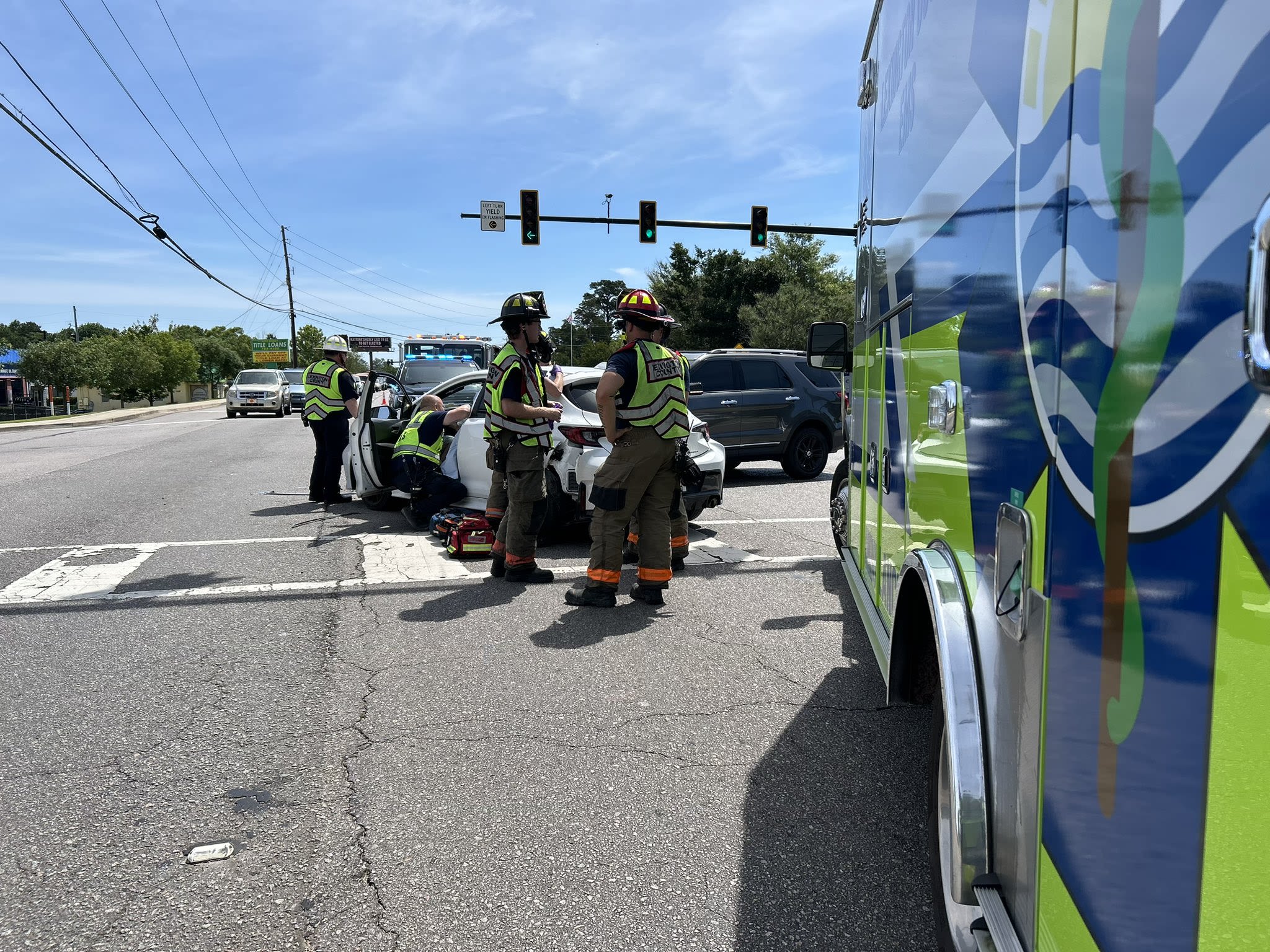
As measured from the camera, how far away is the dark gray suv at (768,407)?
11.7 meters

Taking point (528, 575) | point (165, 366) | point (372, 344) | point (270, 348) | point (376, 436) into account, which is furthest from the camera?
point (270, 348)

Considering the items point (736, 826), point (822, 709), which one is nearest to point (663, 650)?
point (822, 709)

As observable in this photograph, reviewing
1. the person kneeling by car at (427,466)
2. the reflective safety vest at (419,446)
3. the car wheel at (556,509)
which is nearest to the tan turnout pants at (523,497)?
the car wheel at (556,509)

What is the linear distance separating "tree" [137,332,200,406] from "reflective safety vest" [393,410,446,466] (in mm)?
51186

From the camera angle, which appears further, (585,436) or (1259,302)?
(585,436)

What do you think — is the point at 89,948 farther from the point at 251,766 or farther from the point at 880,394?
the point at 880,394

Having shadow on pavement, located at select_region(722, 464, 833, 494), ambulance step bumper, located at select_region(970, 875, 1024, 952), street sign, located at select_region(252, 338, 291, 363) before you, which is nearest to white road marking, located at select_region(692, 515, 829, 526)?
shadow on pavement, located at select_region(722, 464, 833, 494)

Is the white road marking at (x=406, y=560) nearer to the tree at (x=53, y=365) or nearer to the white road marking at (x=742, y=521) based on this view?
the white road marking at (x=742, y=521)

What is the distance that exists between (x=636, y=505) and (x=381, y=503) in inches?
188

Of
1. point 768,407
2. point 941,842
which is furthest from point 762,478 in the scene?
point 941,842

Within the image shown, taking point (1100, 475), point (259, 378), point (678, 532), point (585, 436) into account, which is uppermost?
point (259, 378)

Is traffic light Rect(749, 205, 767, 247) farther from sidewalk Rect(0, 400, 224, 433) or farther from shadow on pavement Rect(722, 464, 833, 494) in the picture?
sidewalk Rect(0, 400, 224, 433)

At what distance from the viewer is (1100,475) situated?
4.09 feet

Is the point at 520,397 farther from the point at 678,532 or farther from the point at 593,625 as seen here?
the point at 593,625
